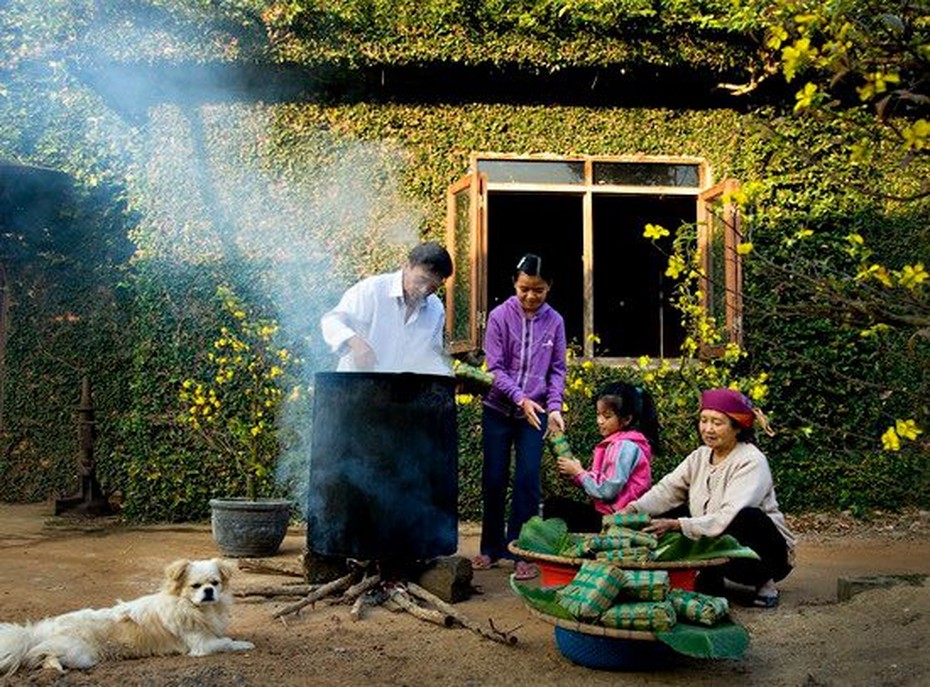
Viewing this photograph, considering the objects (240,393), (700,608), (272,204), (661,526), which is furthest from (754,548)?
(272,204)

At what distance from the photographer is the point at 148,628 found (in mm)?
3586

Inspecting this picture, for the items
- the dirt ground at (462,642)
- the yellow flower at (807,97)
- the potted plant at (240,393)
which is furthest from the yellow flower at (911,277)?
the potted plant at (240,393)

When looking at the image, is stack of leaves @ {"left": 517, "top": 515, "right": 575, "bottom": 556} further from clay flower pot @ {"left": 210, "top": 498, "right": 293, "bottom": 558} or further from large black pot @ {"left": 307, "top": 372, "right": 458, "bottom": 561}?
clay flower pot @ {"left": 210, "top": 498, "right": 293, "bottom": 558}

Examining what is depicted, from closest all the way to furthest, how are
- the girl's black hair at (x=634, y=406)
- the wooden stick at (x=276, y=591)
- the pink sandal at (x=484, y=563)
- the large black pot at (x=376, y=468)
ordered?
the large black pot at (x=376, y=468)
the wooden stick at (x=276, y=591)
the girl's black hair at (x=634, y=406)
the pink sandal at (x=484, y=563)

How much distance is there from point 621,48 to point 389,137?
2143 mm

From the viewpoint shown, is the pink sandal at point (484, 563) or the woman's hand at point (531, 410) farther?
the pink sandal at point (484, 563)

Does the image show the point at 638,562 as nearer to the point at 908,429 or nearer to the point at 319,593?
the point at 908,429

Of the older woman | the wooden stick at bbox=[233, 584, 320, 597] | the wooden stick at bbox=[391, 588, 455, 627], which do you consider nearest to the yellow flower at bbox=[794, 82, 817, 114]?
the older woman

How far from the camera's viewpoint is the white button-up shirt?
15.8 ft

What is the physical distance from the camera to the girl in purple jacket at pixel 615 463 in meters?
4.82

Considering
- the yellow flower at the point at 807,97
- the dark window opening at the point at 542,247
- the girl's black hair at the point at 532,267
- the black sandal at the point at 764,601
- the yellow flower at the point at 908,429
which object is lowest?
the black sandal at the point at 764,601

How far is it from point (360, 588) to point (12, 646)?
150cm

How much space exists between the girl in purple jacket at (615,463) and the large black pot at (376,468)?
2.91ft

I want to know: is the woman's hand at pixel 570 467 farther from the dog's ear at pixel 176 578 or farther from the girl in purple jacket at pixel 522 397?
the dog's ear at pixel 176 578
